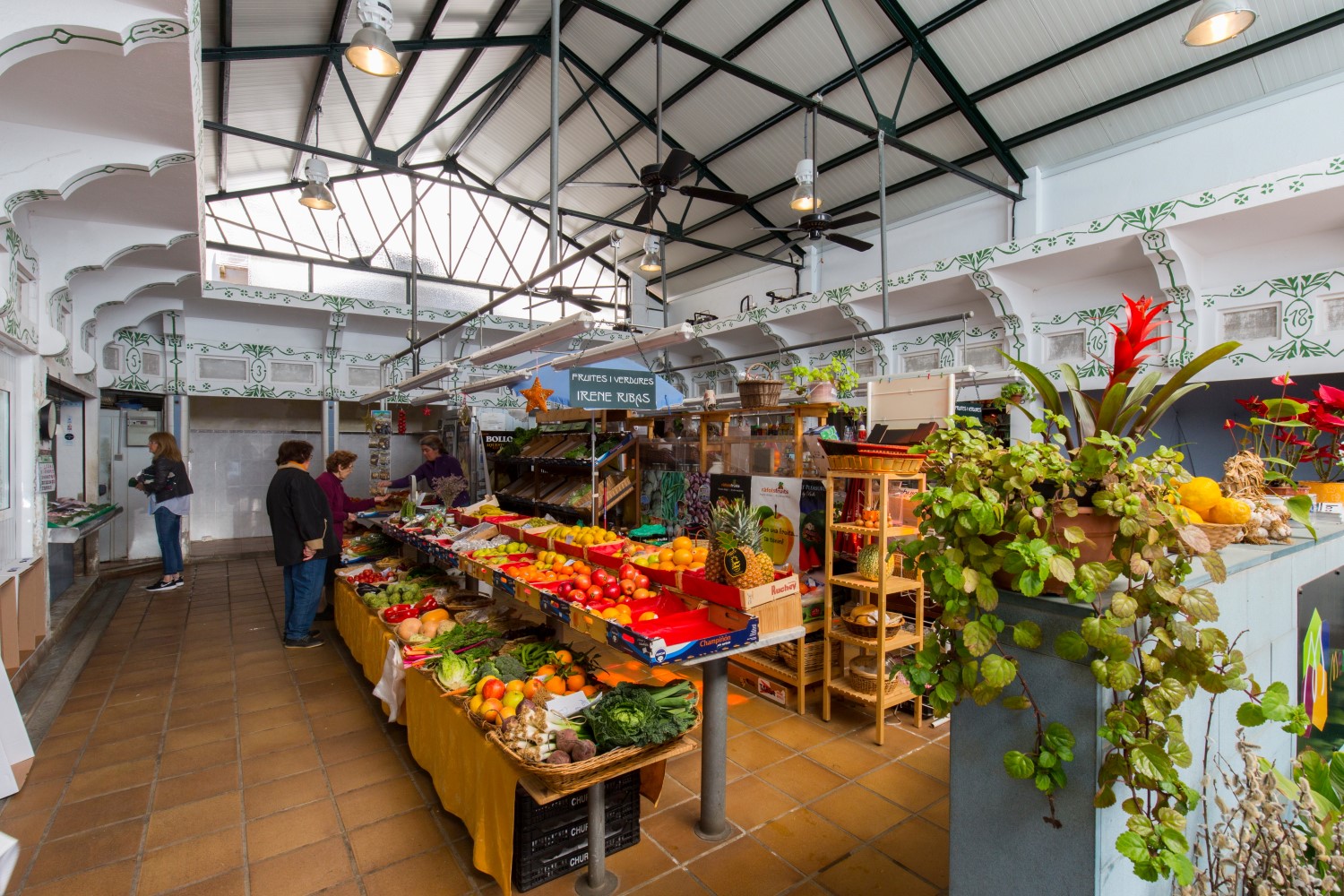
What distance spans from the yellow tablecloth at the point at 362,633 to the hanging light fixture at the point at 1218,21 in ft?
21.8

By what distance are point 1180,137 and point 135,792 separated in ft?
34.7

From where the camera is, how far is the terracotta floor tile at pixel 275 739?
366 centimetres

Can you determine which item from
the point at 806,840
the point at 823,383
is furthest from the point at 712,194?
the point at 806,840

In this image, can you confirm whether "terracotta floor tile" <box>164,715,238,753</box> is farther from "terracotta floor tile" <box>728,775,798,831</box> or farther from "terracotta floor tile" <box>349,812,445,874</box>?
"terracotta floor tile" <box>728,775,798,831</box>

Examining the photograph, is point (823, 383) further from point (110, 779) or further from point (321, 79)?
point (321, 79)

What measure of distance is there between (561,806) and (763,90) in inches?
358

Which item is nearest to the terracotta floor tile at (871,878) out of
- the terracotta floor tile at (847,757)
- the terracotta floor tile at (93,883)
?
the terracotta floor tile at (847,757)

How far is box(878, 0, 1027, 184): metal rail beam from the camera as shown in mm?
7109

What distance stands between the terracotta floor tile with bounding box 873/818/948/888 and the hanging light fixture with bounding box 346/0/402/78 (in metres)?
5.29

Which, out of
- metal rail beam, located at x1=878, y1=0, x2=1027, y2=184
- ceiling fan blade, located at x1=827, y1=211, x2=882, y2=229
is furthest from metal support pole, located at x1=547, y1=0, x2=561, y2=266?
metal rail beam, located at x1=878, y1=0, x2=1027, y2=184

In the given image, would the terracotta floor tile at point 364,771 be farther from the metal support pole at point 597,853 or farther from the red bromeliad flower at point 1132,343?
the red bromeliad flower at point 1132,343

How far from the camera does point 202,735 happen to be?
386 centimetres

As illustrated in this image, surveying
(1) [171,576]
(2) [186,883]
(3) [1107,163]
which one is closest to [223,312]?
(1) [171,576]

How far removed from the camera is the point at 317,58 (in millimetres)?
7457
